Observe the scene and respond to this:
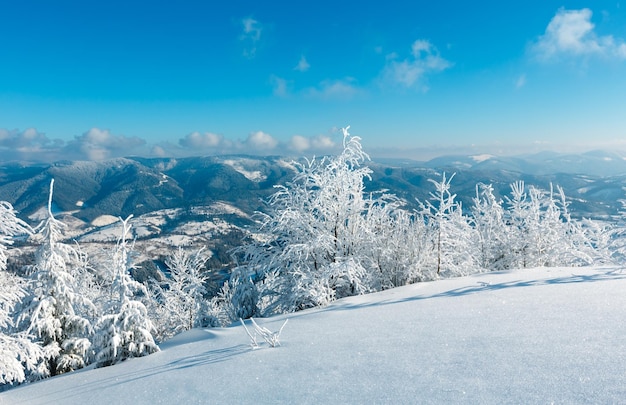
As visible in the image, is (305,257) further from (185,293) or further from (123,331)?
(185,293)

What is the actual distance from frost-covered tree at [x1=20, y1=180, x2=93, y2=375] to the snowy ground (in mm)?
5603

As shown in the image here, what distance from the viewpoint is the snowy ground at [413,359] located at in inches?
156

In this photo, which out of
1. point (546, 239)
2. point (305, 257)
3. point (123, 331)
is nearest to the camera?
point (123, 331)

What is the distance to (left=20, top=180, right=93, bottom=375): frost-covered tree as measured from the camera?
1305 centimetres

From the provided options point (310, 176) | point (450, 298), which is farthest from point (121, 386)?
point (310, 176)

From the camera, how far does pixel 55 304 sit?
533 inches

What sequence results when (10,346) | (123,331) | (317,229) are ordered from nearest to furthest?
(10,346) → (123,331) → (317,229)

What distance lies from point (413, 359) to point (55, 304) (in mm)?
15186

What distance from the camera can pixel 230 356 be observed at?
6.71 m

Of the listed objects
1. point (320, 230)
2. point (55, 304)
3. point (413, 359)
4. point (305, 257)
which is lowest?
point (55, 304)

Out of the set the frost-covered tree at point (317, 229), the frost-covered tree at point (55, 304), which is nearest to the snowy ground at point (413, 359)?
the frost-covered tree at point (317, 229)

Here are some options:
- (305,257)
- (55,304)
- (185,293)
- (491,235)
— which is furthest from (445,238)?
(185,293)

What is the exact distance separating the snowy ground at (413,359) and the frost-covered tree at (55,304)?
5.60 m

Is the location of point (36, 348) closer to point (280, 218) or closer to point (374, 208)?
point (280, 218)
